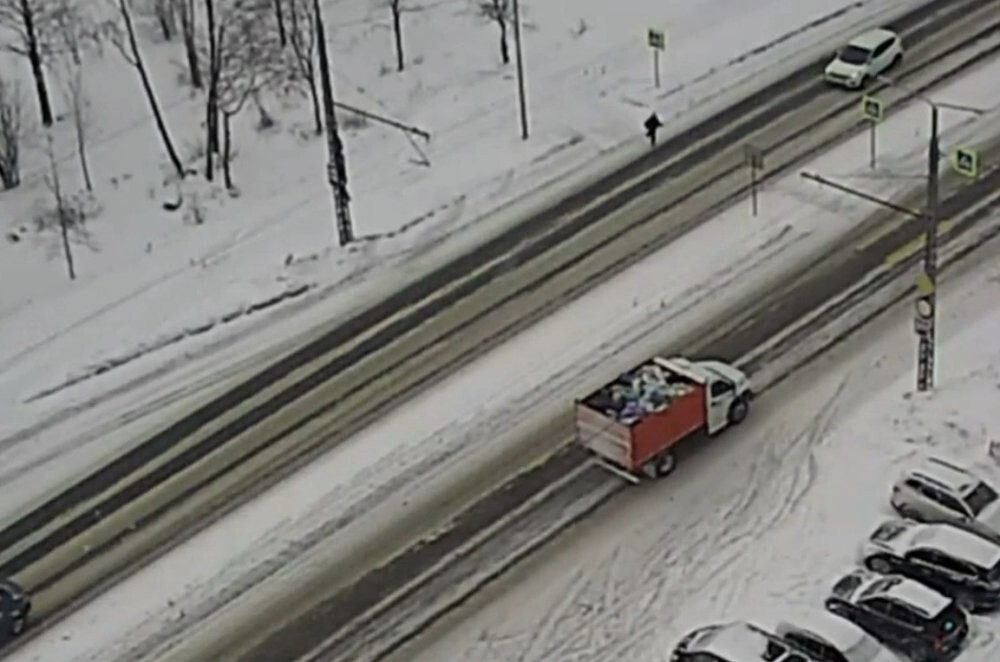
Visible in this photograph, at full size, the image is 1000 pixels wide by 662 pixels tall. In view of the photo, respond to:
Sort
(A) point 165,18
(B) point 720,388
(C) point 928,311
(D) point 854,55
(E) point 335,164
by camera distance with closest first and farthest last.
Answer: (C) point 928,311 < (B) point 720,388 < (E) point 335,164 < (D) point 854,55 < (A) point 165,18

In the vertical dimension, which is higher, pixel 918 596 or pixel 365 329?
pixel 365 329

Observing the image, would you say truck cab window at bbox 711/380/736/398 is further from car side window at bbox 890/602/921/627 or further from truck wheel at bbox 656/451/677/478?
car side window at bbox 890/602/921/627

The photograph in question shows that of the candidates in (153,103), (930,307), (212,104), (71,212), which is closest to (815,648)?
(930,307)

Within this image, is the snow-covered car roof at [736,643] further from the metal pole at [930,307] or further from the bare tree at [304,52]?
the bare tree at [304,52]

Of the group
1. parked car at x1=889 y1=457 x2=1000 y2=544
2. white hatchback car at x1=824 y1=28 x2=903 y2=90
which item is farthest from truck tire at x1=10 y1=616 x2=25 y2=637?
white hatchback car at x1=824 y1=28 x2=903 y2=90

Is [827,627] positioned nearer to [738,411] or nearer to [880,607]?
[880,607]

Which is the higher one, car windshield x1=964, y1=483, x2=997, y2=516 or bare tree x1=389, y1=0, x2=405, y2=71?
bare tree x1=389, y1=0, x2=405, y2=71
